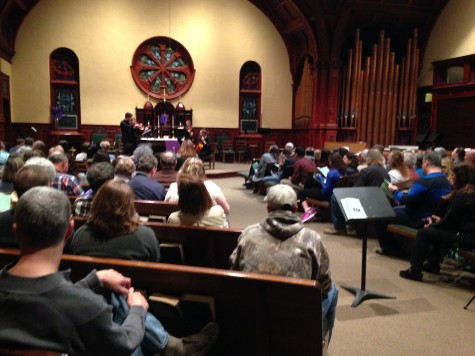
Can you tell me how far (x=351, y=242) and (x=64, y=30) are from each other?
1119 centimetres

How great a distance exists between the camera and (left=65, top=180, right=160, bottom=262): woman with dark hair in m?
2.11

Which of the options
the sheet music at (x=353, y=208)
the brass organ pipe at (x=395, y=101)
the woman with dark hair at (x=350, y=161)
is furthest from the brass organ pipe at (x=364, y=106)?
the sheet music at (x=353, y=208)

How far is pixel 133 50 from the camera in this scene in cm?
1303

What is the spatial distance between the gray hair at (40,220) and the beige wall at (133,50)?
40.6 ft

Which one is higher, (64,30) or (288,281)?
(64,30)

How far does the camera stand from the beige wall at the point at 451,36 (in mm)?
11586

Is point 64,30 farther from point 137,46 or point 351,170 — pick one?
point 351,170

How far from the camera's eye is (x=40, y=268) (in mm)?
1224

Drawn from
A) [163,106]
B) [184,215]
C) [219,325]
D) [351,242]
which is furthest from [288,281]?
[163,106]

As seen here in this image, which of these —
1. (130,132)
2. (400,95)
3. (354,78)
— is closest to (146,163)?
(130,132)

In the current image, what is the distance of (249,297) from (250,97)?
42.3 ft

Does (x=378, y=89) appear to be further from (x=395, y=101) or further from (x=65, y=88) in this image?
(x=65, y=88)

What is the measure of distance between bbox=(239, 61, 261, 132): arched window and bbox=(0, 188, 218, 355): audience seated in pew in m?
13.1

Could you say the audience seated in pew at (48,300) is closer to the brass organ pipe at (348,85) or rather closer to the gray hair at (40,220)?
the gray hair at (40,220)
